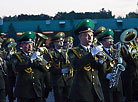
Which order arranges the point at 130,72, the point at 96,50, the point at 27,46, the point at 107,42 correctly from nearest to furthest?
the point at 96,50 < the point at 27,46 < the point at 107,42 < the point at 130,72

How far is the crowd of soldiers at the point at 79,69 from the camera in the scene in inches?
223

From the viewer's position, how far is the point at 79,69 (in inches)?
224

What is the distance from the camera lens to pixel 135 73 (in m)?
9.80

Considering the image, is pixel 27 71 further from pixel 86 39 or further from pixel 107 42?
pixel 86 39

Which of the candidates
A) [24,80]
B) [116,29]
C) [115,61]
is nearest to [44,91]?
[24,80]

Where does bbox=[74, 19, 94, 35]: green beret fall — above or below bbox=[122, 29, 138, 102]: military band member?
above

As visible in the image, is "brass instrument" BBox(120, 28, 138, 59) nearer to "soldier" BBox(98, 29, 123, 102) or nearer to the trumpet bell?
the trumpet bell

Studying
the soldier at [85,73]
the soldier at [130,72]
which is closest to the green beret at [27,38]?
the soldier at [85,73]

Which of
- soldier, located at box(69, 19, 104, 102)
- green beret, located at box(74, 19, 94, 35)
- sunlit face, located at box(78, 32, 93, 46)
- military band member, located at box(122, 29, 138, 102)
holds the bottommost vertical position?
military band member, located at box(122, 29, 138, 102)

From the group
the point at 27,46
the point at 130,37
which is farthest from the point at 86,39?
the point at 130,37

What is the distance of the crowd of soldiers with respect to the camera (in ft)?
18.6

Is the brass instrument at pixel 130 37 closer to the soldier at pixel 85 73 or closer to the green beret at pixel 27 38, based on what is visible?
the green beret at pixel 27 38

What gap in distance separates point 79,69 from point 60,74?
3.74m

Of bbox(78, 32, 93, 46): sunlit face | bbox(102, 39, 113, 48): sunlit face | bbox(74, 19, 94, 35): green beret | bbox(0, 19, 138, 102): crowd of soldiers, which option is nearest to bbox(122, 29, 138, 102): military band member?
bbox(0, 19, 138, 102): crowd of soldiers
